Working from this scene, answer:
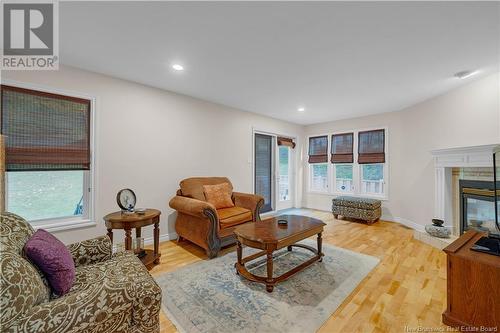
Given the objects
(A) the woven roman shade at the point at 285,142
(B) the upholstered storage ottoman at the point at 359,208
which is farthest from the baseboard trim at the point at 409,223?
(A) the woven roman shade at the point at 285,142

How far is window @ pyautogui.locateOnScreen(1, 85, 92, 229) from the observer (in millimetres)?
2260

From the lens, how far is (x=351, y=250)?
2.98m

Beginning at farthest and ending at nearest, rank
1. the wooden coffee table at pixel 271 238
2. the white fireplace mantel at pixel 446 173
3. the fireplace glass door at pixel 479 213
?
the white fireplace mantel at pixel 446 173 < the fireplace glass door at pixel 479 213 < the wooden coffee table at pixel 271 238

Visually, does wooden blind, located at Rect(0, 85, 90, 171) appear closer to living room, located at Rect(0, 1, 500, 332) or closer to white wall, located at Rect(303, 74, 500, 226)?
living room, located at Rect(0, 1, 500, 332)

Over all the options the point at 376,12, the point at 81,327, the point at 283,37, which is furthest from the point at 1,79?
the point at 376,12

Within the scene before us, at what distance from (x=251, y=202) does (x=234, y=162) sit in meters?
1.22

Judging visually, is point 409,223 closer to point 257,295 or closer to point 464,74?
point 464,74

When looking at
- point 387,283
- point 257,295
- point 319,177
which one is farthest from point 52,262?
point 319,177

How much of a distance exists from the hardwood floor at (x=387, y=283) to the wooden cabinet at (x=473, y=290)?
6.5 inches

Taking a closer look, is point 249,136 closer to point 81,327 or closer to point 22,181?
point 22,181

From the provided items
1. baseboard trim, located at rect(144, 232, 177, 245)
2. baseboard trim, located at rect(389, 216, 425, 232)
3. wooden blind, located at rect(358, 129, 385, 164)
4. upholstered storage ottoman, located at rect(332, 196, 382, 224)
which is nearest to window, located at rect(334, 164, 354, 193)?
wooden blind, located at rect(358, 129, 385, 164)

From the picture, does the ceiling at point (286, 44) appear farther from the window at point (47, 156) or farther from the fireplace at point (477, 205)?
the fireplace at point (477, 205)

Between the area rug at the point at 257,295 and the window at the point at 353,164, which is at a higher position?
the window at the point at 353,164

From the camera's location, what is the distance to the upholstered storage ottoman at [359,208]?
168 inches
